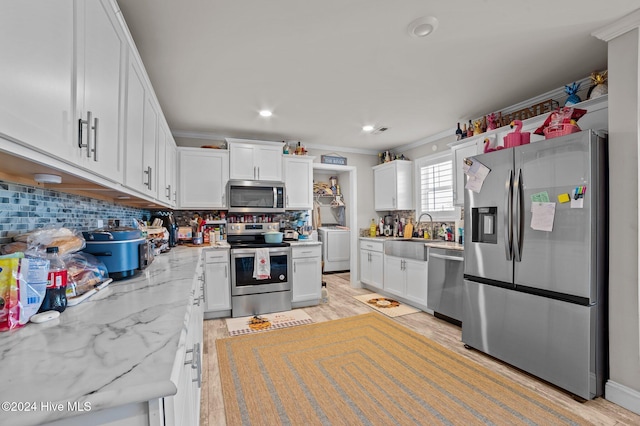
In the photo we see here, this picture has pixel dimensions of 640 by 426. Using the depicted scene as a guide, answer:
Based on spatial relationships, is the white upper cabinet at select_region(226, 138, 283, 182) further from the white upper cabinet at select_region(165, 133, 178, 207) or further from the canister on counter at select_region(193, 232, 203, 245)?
the canister on counter at select_region(193, 232, 203, 245)

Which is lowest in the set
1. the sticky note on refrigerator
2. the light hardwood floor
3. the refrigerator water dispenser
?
the light hardwood floor

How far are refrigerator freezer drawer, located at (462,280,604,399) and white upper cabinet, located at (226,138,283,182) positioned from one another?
2.76 metres

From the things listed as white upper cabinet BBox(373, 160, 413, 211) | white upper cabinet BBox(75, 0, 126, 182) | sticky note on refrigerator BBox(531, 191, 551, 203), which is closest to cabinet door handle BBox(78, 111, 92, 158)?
white upper cabinet BBox(75, 0, 126, 182)

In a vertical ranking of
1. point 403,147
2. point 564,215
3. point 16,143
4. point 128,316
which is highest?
point 403,147

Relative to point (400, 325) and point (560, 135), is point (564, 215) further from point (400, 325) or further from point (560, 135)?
point (400, 325)

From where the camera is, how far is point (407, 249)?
3855 mm

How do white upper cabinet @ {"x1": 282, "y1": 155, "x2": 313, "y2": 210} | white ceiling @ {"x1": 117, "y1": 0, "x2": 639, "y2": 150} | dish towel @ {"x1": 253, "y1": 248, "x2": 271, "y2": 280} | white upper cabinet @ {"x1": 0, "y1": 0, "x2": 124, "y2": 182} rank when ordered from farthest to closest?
white upper cabinet @ {"x1": 282, "y1": 155, "x2": 313, "y2": 210} < dish towel @ {"x1": 253, "y1": 248, "x2": 271, "y2": 280} < white ceiling @ {"x1": 117, "y1": 0, "x2": 639, "y2": 150} < white upper cabinet @ {"x1": 0, "y1": 0, "x2": 124, "y2": 182}

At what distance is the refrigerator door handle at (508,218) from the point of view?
2262mm

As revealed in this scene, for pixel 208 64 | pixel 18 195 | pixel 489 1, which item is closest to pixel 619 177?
pixel 489 1

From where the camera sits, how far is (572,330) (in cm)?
193

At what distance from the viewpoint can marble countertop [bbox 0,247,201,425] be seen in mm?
543

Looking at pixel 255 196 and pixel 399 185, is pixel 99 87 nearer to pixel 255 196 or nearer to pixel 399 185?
pixel 255 196

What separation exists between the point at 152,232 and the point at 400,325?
271 centimetres

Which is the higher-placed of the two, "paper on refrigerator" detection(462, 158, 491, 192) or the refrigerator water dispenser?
"paper on refrigerator" detection(462, 158, 491, 192)
